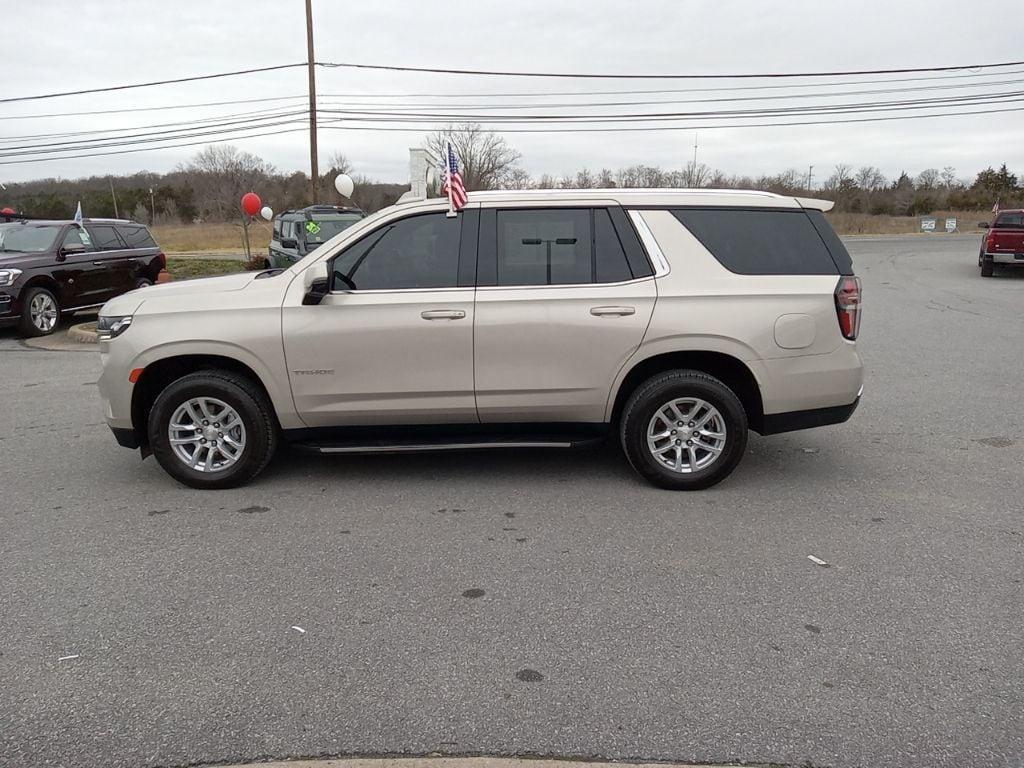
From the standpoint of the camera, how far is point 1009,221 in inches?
825

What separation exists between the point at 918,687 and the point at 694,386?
7.60ft

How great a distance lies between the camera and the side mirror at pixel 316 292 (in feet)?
15.5

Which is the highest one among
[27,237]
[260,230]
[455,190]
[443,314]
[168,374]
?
[260,230]

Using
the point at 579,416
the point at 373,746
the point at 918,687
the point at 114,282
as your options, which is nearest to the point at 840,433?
the point at 579,416

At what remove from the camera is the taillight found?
4.85 metres

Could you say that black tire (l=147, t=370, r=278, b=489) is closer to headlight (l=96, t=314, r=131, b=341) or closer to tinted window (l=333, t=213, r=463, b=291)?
headlight (l=96, t=314, r=131, b=341)

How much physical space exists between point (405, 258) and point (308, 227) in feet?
39.2

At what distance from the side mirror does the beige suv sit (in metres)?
0.01

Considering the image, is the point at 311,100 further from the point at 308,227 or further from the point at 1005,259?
the point at 1005,259

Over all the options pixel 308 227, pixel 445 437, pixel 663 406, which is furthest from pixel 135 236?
pixel 663 406

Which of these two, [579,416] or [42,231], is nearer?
[579,416]

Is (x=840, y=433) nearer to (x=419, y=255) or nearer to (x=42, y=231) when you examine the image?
(x=419, y=255)

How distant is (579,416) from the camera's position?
498cm

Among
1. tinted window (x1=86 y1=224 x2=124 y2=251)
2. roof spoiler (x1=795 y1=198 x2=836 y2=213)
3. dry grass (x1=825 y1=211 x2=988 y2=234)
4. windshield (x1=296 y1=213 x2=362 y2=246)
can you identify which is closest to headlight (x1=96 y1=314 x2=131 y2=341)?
roof spoiler (x1=795 y1=198 x2=836 y2=213)
